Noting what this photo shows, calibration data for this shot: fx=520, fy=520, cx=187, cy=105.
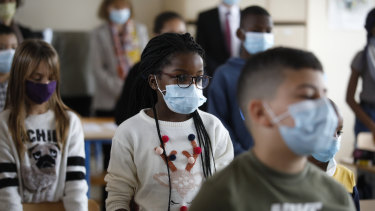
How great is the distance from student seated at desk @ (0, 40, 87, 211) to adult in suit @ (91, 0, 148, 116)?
108 inches

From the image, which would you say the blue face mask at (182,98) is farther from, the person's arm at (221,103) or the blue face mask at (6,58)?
the blue face mask at (6,58)

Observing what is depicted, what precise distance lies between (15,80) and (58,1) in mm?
4241

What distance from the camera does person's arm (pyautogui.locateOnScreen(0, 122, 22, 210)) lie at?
7.48 feet

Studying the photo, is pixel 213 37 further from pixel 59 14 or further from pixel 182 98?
pixel 182 98

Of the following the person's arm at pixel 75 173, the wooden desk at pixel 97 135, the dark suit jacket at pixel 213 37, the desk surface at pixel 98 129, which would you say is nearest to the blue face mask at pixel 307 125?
the person's arm at pixel 75 173

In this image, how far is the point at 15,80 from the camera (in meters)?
2.48

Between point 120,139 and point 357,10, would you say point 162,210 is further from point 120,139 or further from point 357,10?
point 357,10

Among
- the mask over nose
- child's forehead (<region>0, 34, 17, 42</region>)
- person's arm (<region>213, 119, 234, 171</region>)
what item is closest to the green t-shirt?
person's arm (<region>213, 119, 234, 171</region>)

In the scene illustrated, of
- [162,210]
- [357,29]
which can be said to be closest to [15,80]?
[162,210]

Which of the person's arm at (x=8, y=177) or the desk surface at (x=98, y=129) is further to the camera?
the desk surface at (x=98, y=129)

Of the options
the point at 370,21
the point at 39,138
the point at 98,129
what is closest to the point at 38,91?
the point at 39,138

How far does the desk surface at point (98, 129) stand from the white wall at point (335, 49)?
346cm

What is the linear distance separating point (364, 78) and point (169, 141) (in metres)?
2.63

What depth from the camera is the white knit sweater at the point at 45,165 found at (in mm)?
Result: 2377
